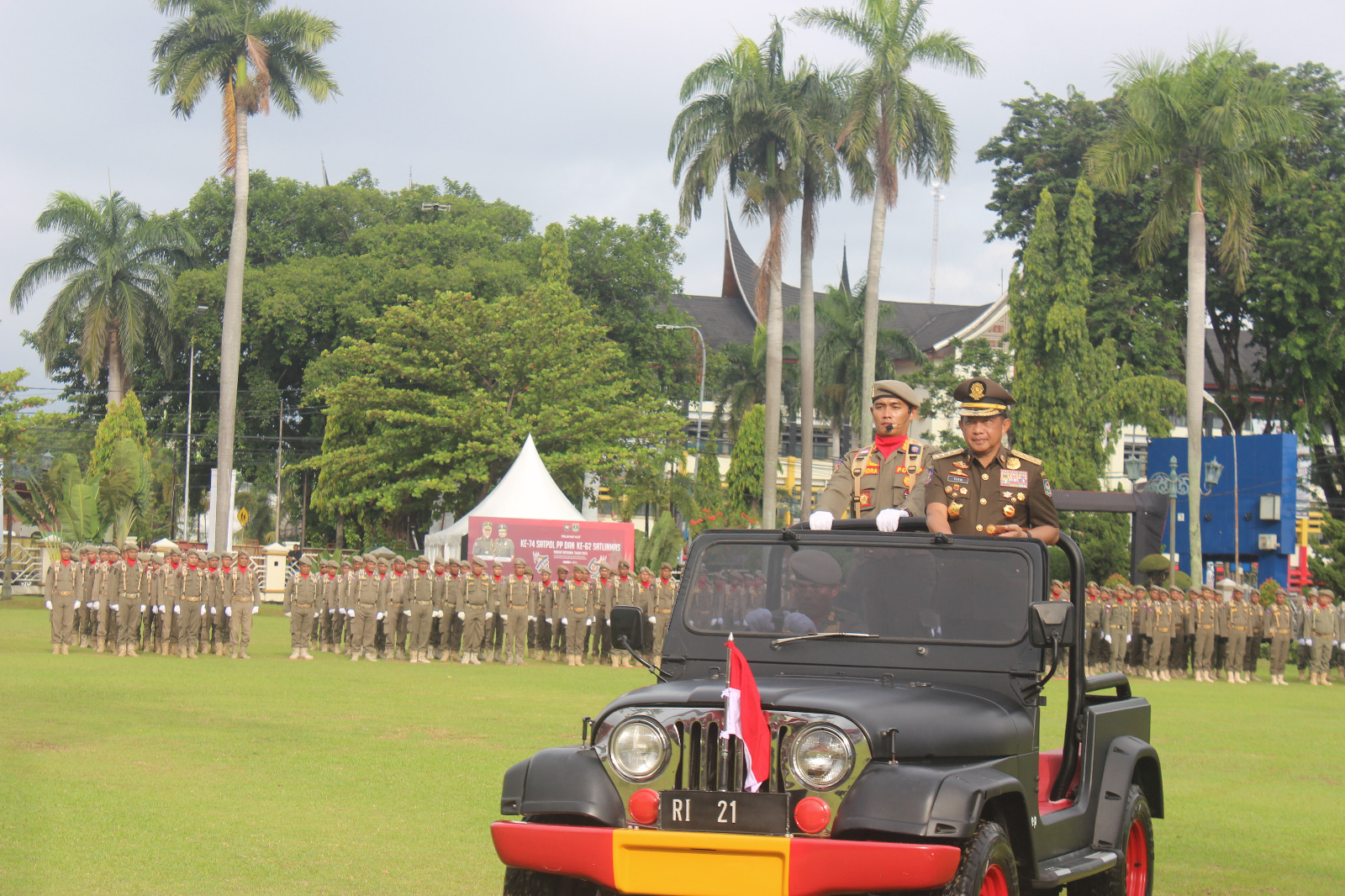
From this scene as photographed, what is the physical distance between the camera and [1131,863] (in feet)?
22.0

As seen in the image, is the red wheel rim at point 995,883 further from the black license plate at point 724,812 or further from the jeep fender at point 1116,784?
the jeep fender at point 1116,784

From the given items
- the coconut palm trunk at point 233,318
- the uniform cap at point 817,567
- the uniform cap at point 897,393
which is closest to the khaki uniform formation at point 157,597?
the coconut palm trunk at point 233,318

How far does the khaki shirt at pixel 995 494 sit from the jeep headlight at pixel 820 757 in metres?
2.01

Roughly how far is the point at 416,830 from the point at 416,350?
121 feet

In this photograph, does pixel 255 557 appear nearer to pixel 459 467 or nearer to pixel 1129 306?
pixel 459 467

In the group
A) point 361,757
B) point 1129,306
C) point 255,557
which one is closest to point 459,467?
point 255,557

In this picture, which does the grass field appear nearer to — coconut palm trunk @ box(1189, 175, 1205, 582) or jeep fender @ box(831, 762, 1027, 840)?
jeep fender @ box(831, 762, 1027, 840)

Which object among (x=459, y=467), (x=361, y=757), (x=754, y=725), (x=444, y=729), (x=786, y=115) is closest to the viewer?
(x=754, y=725)

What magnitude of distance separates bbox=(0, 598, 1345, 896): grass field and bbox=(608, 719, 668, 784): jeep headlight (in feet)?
7.60

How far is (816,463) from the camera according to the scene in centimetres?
7731

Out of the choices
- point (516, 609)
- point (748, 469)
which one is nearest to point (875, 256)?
point (516, 609)

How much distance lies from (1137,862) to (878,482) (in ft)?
7.04

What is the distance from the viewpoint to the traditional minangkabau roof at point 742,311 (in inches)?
2995

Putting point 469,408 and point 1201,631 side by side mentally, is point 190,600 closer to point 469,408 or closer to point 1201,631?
point 1201,631
